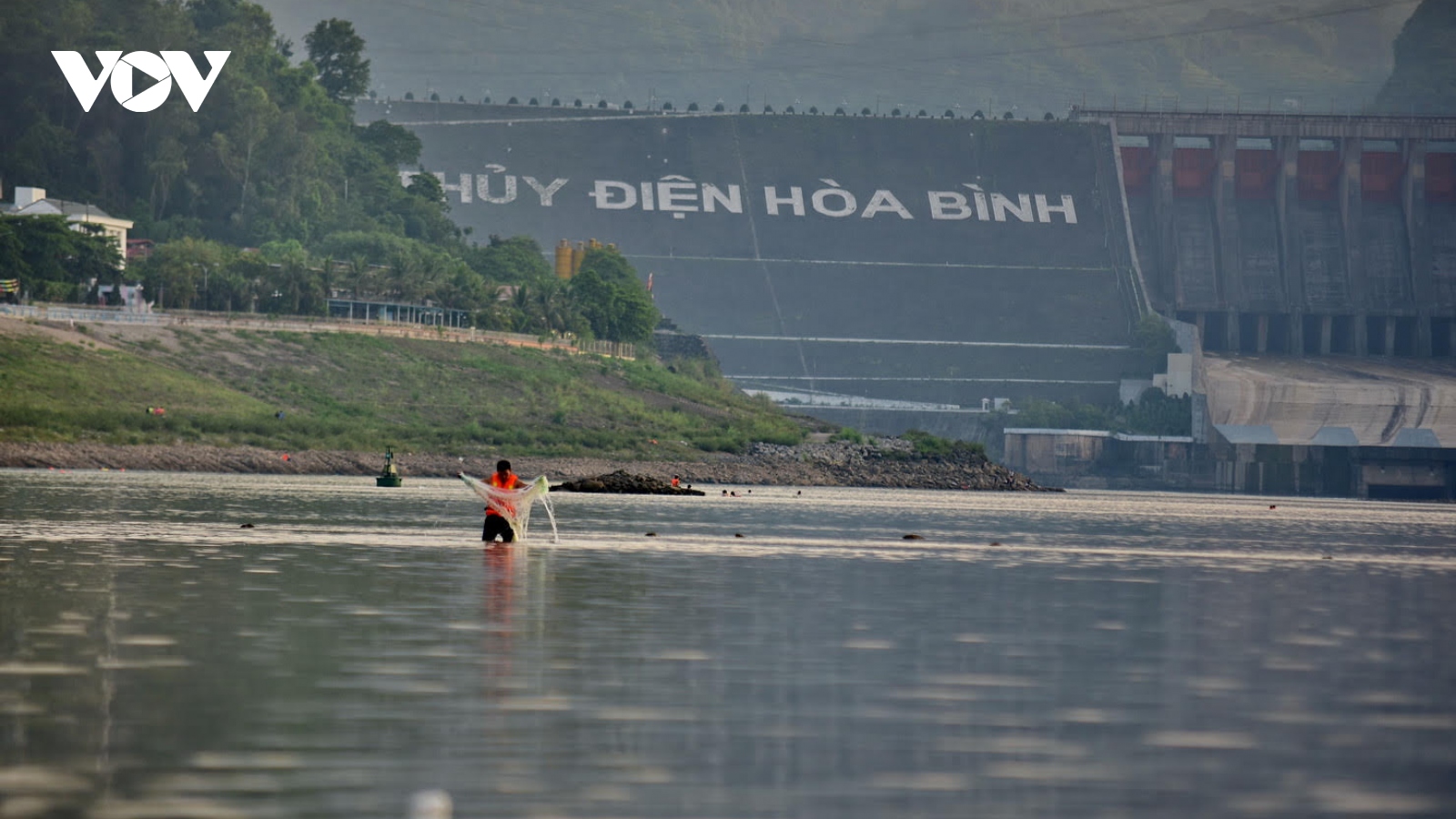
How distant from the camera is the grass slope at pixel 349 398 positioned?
112m

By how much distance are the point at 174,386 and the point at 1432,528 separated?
6842cm

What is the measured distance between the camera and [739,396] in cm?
16638

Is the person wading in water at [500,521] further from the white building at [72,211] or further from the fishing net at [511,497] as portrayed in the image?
the white building at [72,211]

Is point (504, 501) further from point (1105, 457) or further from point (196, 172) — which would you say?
point (196, 172)

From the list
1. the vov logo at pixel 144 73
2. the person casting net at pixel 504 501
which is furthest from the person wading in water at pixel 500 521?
the vov logo at pixel 144 73

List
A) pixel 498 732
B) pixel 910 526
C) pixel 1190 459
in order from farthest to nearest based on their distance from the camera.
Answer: pixel 1190 459 < pixel 910 526 < pixel 498 732

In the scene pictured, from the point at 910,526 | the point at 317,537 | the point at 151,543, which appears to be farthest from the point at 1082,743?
the point at 910,526

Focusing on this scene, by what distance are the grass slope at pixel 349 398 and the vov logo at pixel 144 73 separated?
204ft

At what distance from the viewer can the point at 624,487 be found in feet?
318

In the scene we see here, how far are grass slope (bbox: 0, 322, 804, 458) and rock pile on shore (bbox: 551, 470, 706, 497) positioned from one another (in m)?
23.6

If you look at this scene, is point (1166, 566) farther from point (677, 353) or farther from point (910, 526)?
point (677, 353)

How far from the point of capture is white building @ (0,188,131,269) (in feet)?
544

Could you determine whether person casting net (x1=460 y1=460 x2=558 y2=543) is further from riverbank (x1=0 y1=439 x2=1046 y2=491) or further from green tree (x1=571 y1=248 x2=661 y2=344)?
green tree (x1=571 y1=248 x2=661 y2=344)

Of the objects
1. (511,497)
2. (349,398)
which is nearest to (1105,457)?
(349,398)
